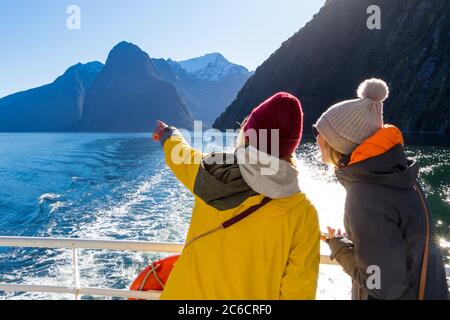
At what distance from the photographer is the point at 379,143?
4.96 feet

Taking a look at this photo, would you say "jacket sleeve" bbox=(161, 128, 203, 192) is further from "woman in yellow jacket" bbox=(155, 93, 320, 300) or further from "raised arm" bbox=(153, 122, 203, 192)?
"woman in yellow jacket" bbox=(155, 93, 320, 300)

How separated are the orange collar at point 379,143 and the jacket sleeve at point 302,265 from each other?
36 cm

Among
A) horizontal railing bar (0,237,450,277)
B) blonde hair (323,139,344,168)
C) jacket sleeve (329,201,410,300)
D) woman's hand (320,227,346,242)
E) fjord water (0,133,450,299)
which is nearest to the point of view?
jacket sleeve (329,201,410,300)

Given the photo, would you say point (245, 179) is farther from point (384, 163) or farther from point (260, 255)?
point (384, 163)

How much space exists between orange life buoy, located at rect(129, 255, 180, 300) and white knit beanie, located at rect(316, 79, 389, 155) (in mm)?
1323

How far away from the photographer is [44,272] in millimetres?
8547

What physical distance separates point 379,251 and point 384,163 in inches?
14.9

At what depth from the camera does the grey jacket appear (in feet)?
4.75

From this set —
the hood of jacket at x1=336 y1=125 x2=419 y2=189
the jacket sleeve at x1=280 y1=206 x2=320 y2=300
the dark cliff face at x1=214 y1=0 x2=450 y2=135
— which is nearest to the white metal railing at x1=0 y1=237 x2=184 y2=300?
the jacket sleeve at x1=280 y1=206 x2=320 y2=300

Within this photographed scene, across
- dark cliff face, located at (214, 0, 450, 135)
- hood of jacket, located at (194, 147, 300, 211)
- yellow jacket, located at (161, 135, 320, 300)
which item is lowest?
yellow jacket, located at (161, 135, 320, 300)

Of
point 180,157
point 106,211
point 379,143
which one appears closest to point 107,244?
point 180,157

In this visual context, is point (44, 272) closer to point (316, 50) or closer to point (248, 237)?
point (248, 237)
